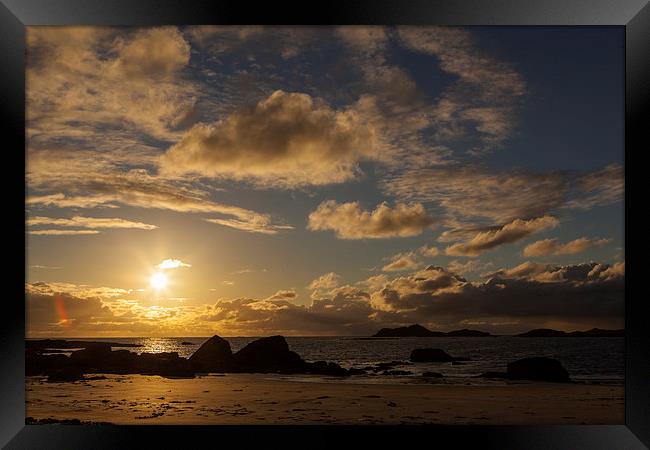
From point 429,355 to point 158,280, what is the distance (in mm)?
5248

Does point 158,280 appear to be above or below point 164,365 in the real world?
above

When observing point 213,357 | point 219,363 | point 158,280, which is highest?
point 158,280

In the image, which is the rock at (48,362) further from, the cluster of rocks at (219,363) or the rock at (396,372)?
the rock at (396,372)

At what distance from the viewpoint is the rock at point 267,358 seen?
10.1 m

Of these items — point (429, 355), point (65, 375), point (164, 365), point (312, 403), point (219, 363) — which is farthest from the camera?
point (429, 355)

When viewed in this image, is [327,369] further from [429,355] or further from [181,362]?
[181,362]

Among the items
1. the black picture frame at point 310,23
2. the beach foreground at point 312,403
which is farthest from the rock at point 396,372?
the black picture frame at point 310,23

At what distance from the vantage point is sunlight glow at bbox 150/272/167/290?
735cm

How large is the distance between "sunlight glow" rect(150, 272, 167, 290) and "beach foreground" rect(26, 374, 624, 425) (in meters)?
1.26

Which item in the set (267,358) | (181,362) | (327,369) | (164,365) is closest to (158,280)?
(164,365)

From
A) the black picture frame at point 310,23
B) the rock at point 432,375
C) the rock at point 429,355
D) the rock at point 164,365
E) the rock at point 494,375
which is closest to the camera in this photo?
the black picture frame at point 310,23

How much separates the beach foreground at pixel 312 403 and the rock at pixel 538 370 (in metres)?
0.21

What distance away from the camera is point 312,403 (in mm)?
7746

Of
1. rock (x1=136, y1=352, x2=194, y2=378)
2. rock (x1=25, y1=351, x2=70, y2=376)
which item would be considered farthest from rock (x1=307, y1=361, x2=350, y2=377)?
rock (x1=25, y1=351, x2=70, y2=376)
